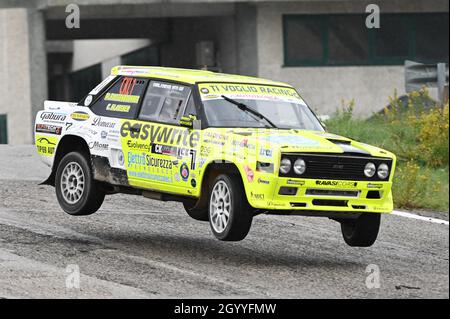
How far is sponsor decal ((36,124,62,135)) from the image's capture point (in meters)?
14.2

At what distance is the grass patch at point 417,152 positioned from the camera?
17375 millimetres

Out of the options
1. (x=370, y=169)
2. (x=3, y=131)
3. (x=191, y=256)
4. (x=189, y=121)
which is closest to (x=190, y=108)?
(x=189, y=121)

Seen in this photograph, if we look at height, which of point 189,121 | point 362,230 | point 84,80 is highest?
point 84,80

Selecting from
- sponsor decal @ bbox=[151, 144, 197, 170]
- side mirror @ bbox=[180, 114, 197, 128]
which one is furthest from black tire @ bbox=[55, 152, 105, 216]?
side mirror @ bbox=[180, 114, 197, 128]

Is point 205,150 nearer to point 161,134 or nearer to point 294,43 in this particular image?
point 161,134

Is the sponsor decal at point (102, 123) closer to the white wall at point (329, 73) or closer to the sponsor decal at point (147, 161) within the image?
the sponsor decal at point (147, 161)

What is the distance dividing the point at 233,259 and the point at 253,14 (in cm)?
2079

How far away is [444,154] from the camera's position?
1880cm

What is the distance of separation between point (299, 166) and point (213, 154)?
97cm

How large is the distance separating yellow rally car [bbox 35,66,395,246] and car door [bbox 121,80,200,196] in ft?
0.04

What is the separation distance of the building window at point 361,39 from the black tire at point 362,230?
65.6 ft

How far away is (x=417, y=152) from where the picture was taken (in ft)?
62.9

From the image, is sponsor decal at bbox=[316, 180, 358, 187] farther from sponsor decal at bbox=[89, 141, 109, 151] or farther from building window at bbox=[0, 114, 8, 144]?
building window at bbox=[0, 114, 8, 144]

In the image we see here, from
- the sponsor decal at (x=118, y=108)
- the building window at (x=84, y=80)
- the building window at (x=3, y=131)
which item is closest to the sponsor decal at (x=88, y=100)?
the sponsor decal at (x=118, y=108)
